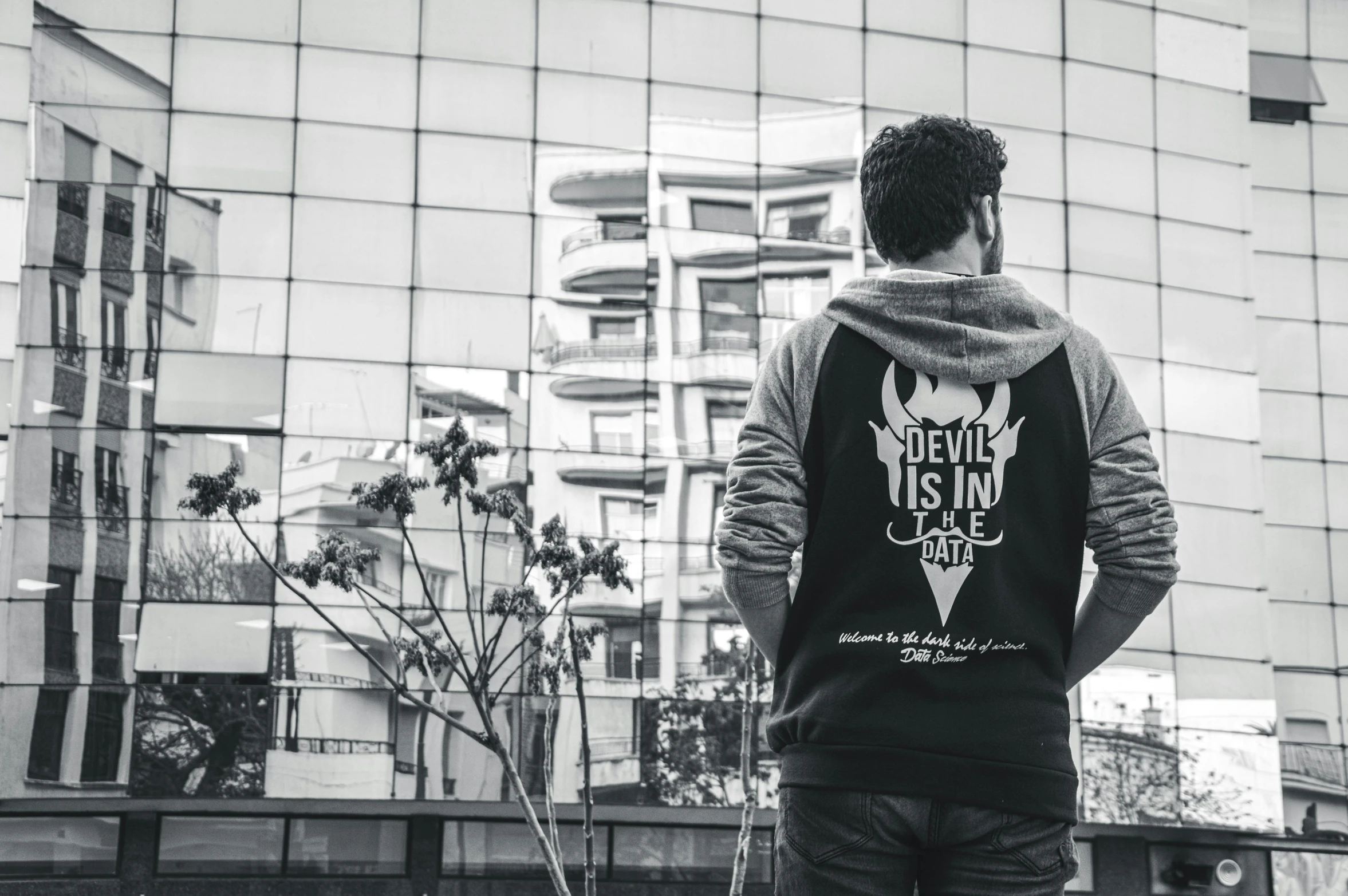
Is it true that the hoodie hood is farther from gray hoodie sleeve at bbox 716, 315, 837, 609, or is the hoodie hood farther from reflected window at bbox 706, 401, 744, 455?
reflected window at bbox 706, 401, 744, 455

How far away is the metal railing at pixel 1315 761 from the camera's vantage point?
24656 mm

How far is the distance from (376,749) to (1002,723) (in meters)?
19.1

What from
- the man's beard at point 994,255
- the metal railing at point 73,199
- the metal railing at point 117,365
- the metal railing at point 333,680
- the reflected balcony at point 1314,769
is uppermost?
the metal railing at point 73,199

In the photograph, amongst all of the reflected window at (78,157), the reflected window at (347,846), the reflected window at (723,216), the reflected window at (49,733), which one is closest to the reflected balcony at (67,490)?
the reflected window at (49,733)

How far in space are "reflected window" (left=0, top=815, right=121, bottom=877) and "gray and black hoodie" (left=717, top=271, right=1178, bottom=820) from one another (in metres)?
20.5

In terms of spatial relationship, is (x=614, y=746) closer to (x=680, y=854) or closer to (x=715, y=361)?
(x=680, y=854)

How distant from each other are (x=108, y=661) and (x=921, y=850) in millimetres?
19719

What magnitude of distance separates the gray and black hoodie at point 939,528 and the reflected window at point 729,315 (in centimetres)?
1983

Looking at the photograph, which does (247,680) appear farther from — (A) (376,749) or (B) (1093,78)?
(B) (1093,78)

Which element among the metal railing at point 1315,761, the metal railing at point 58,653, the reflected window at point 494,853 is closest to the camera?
the metal railing at point 58,653

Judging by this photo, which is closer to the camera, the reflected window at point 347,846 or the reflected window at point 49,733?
the reflected window at point 49,733

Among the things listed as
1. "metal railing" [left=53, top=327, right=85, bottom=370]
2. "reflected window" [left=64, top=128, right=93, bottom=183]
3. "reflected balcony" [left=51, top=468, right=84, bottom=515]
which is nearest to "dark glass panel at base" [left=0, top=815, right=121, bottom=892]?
"reflected balcony" [left=51, top=468, right=84, bottom=515]

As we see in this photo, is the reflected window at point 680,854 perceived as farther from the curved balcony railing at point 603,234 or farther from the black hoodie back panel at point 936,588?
the black hoodie back panel at point 936,588

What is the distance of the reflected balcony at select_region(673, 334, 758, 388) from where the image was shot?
21625 millimetres
